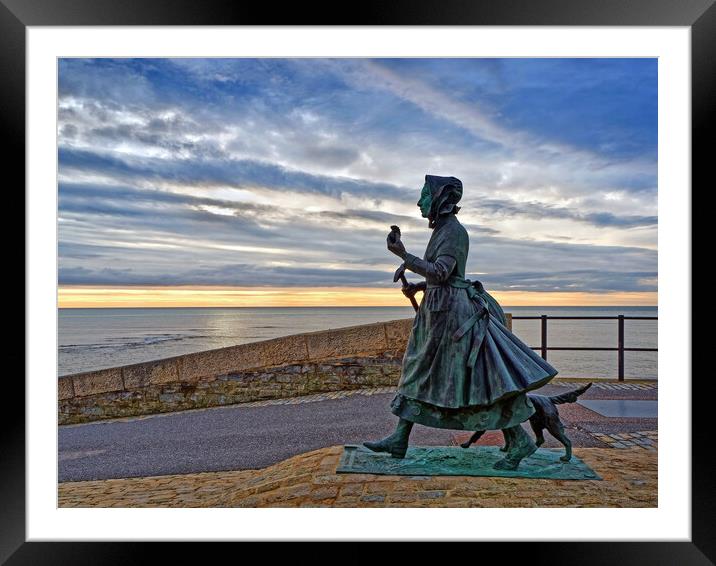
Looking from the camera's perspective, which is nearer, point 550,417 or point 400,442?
point 550,417

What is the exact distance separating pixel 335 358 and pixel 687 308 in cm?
545

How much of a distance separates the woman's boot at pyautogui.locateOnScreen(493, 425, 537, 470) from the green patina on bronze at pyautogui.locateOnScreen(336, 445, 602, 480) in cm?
5

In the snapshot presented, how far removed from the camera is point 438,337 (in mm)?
3797

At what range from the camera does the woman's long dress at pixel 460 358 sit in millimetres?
3662

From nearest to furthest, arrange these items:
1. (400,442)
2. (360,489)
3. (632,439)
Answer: (360,489) → (400,442) → (632,439)

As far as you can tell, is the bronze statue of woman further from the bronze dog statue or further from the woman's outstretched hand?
the bronze dog statue

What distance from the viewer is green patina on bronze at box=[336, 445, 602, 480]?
3742 millimetres

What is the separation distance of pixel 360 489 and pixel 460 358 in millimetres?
1185

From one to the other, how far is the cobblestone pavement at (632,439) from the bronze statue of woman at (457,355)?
5.33ft

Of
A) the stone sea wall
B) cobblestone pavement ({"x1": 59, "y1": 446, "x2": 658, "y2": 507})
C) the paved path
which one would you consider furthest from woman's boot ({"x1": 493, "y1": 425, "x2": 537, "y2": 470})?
the stone sea wall

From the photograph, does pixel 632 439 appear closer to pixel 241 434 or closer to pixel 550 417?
pixel 550 417

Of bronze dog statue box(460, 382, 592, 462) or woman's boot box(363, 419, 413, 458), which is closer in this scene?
bronze dog statue box(460, 382, 592, 462)
